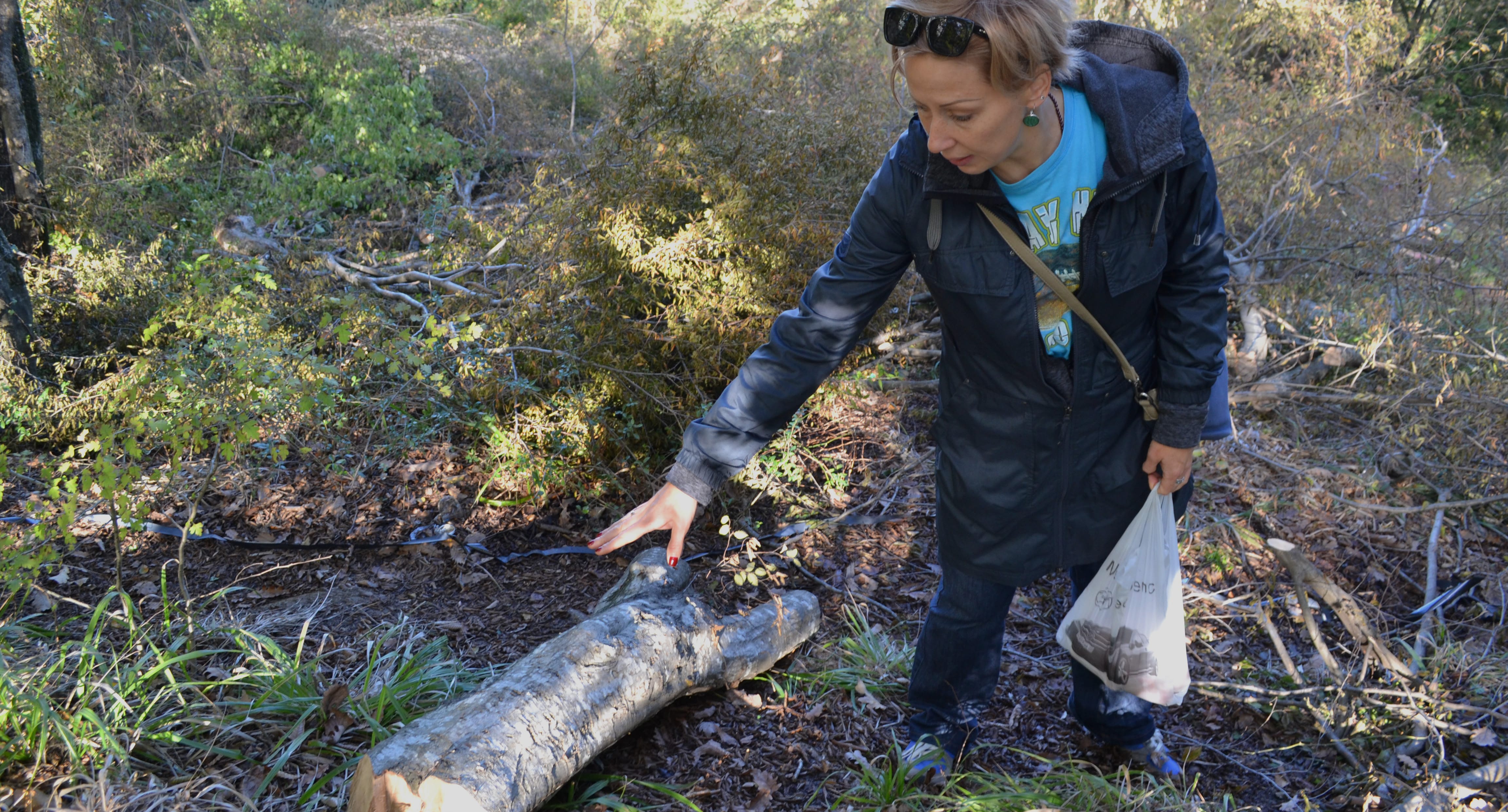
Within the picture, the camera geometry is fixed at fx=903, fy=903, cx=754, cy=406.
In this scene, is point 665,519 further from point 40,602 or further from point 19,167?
point 19,167

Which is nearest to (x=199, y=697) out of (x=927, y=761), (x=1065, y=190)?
(x=927, y=761)

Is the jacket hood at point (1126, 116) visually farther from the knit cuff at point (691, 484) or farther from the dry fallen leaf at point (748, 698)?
the dry fallen leaf at point (748, 698)

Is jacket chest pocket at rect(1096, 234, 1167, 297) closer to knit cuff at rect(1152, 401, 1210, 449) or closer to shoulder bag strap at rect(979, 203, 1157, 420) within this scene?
shoulder bag strap at rect(979, 203, 1157, 420)

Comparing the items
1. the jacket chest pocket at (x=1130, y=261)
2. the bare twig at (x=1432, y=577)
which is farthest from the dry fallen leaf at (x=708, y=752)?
the bare twig at (x=1432, y=577)

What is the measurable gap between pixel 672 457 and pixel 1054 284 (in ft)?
9.35

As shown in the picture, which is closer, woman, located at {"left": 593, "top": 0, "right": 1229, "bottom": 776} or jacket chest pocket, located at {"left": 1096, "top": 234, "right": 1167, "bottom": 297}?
woman, located at {"left": 593, "top": 0, "right": 1229, "bottom": 776}

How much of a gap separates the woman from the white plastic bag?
7cm

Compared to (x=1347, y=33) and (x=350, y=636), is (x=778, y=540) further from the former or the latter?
(x=1347, y=33)

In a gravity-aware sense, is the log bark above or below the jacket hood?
below

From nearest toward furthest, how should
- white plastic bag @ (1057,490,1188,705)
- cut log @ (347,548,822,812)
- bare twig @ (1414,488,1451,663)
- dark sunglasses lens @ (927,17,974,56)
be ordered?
dark sunglasses lens @ (927,17,974,56), cut log @ (347,548,822,812), white plastic bag @ (1057,490,1188,705), bare twig @ (1414,488,1451,663)

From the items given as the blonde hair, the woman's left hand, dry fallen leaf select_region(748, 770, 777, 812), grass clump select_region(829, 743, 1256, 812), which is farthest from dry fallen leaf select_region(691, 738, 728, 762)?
the blonde hair

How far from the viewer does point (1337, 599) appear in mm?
3057

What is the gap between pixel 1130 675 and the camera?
91.8 inches

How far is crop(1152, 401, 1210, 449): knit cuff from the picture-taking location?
2148 mm
